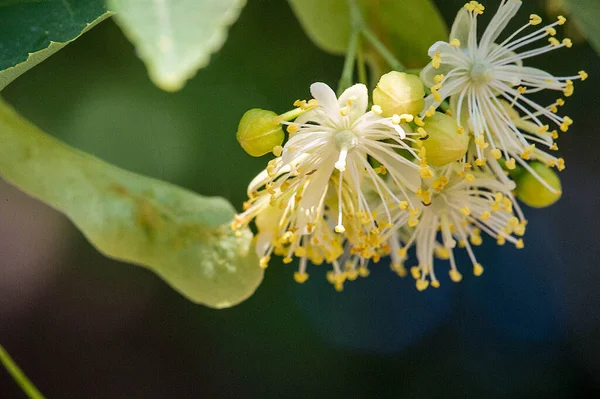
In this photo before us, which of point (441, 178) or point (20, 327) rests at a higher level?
point (441, 178)

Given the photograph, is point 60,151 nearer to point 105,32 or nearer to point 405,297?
point 105,32

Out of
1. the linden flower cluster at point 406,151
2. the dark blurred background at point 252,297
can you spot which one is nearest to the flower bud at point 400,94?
the linden flower cluster at point 406,151

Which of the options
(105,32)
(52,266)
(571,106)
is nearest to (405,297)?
(571,106)

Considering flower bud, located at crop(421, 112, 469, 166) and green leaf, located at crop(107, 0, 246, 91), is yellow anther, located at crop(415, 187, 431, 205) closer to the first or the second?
flower bud, located at crop(421, 112, 469, 166)

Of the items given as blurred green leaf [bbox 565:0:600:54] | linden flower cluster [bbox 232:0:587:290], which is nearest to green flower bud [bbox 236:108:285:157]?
linden flower cluster [bbox 232:0:587:290]

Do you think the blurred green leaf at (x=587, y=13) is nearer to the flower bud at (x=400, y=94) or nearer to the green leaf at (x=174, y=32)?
the flower bud at (x=400, y=94)

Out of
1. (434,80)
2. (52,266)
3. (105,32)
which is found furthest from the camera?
(52,266)
